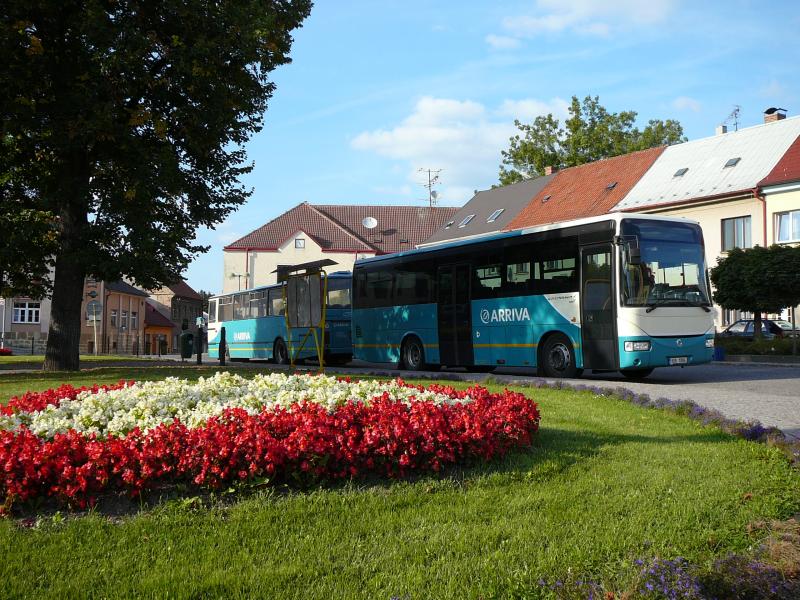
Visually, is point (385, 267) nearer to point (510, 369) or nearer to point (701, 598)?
point (510, 369)

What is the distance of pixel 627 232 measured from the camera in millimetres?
16500

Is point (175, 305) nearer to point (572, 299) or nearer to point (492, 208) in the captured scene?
point (492, 208)

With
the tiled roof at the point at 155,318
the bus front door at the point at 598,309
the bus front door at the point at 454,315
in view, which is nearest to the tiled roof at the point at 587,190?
the bus front door at the point at 454,315

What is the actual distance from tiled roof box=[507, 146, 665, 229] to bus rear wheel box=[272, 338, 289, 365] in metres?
21.7

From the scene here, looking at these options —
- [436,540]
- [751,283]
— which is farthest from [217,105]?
[751,283]

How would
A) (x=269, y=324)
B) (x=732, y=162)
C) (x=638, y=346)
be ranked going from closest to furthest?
(x=638, y=346)
(x=269, y=324)
(x=732, y=162)

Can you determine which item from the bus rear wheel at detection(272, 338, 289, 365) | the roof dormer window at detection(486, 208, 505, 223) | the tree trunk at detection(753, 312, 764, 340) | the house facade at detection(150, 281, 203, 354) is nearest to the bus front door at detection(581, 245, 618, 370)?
the bus rear wheel at detection(272, 338, 289, 365)

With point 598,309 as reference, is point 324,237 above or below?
above

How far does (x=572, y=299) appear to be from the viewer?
1733cm

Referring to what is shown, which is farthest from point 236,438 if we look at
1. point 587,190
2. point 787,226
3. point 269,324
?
point 587,190

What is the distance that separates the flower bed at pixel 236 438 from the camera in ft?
17.6

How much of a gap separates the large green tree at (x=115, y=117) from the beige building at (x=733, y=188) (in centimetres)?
2466

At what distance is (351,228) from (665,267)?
6465cm

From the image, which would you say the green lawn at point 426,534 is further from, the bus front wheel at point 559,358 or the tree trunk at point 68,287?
the tree trunk at point 68,287
